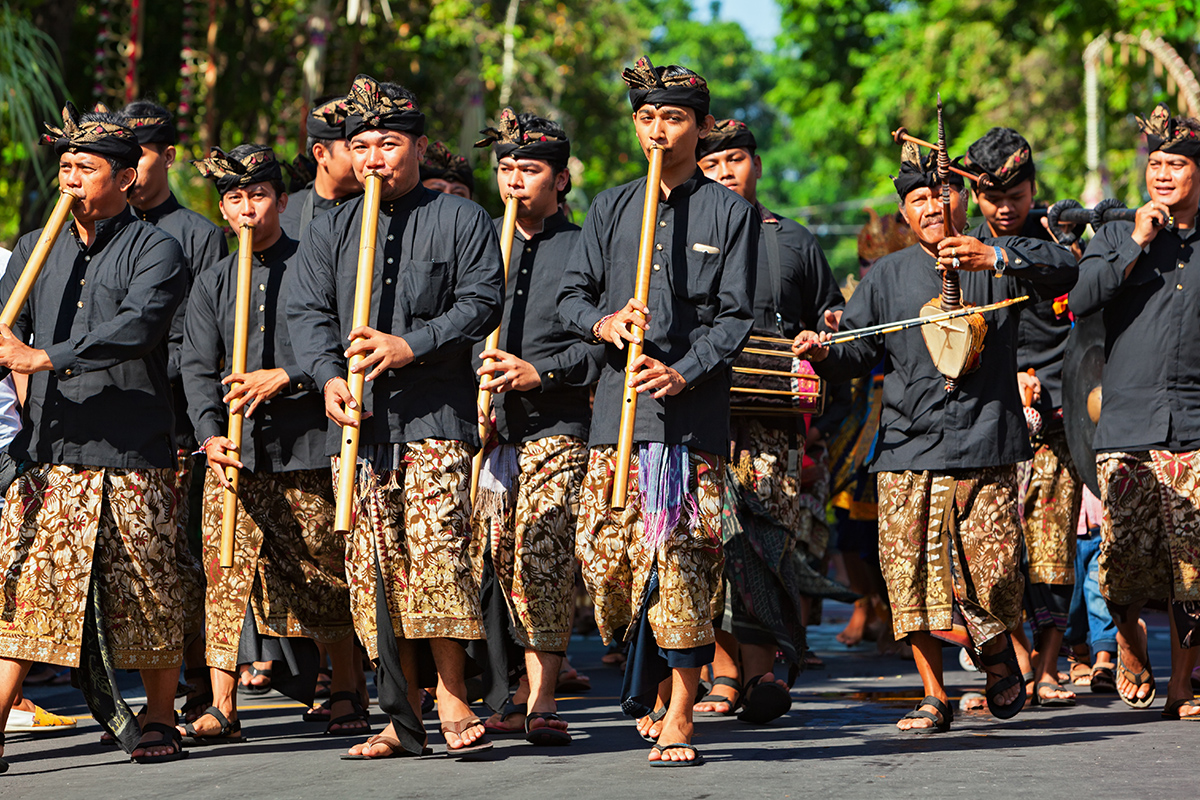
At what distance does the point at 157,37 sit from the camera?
1817 centimetres

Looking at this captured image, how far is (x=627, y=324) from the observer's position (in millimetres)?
5469

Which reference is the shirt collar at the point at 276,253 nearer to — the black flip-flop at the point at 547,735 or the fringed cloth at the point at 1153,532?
the black flip-flop at the point at 547,735

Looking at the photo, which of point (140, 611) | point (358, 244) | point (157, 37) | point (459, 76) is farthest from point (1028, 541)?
point (459, 76)

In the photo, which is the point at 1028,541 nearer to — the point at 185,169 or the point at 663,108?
the point at 663,108

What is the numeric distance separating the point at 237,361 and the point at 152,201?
1.24 meters

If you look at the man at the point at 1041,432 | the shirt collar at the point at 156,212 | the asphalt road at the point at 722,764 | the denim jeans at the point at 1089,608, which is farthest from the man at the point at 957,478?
the shirt collar at the point at 156,212

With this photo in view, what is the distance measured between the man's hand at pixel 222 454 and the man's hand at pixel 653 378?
5.93 feet

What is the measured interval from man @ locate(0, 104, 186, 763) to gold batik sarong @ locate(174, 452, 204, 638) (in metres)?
0.14

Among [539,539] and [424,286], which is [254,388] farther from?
[539,539]

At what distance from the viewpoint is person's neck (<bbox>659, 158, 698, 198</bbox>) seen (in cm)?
589

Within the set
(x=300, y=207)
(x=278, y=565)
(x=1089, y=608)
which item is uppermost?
(x=300, y=207)

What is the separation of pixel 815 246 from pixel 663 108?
2.16 metres

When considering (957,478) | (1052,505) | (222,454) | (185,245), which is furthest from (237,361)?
(1052,505)

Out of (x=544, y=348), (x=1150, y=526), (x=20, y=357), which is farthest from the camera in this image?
(x=1150, y=526)
